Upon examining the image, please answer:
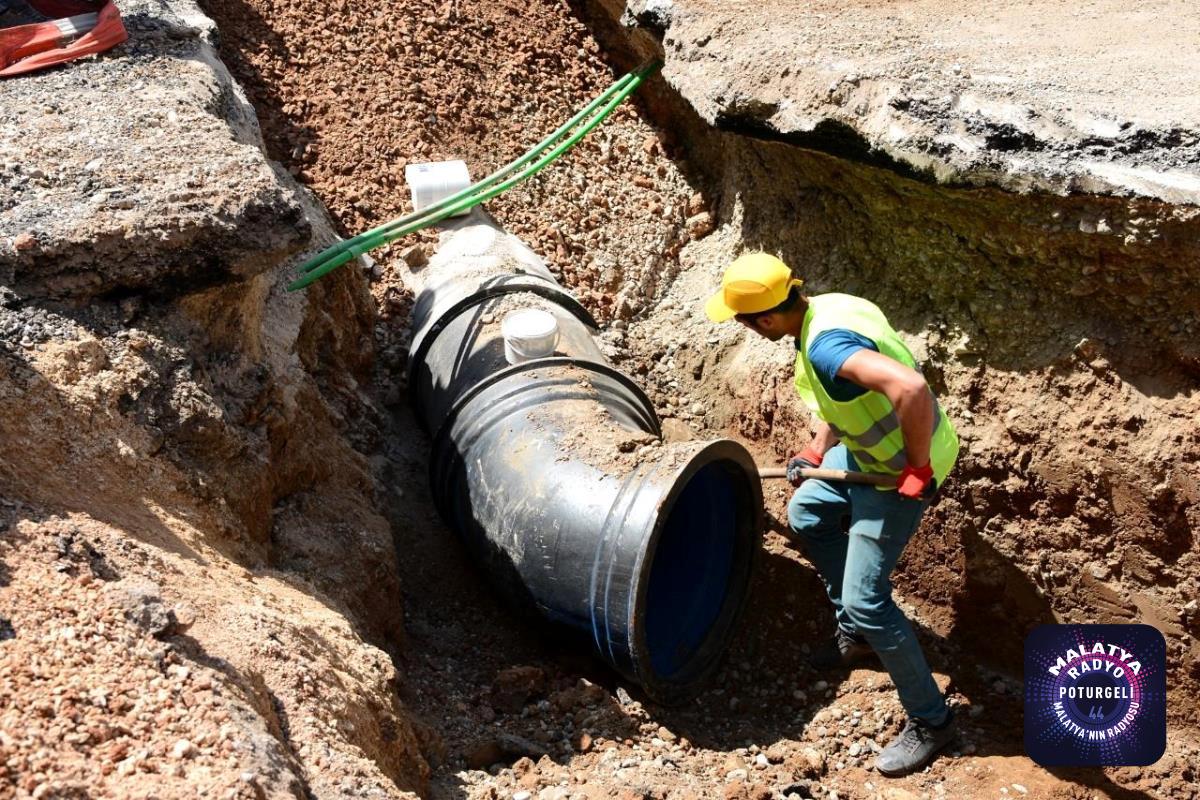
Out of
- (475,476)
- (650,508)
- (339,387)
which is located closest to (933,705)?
(650,508)

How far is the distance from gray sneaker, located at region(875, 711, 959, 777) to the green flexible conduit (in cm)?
272

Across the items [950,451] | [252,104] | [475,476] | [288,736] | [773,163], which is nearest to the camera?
[288,736]

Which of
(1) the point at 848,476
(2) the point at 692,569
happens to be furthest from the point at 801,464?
(2) the point at 692,569

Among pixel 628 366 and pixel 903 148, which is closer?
pixel 903 148

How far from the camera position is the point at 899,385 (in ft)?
10.3

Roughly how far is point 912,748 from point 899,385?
144cm

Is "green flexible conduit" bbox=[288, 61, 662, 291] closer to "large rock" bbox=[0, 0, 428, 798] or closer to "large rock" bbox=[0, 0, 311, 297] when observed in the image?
"large rock" bbox=[0, 0, 428, 798]

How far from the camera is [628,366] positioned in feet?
17.6

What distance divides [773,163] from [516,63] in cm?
177

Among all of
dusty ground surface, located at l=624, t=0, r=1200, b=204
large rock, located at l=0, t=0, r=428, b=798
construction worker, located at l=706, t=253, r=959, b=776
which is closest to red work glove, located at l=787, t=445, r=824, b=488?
construction worker, located at l=706, t=253, r=959, b=776

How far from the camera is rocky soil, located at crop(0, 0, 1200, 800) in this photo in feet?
8.70

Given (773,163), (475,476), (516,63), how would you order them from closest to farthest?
1. (475,476)
2. (773,163)
3. (516,63)

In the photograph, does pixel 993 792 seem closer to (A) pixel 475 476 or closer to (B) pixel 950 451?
(B) pixel 950 451

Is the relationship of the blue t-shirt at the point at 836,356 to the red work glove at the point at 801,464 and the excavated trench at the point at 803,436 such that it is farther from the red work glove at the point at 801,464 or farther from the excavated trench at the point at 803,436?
the excavated trench at the point at 803,436
